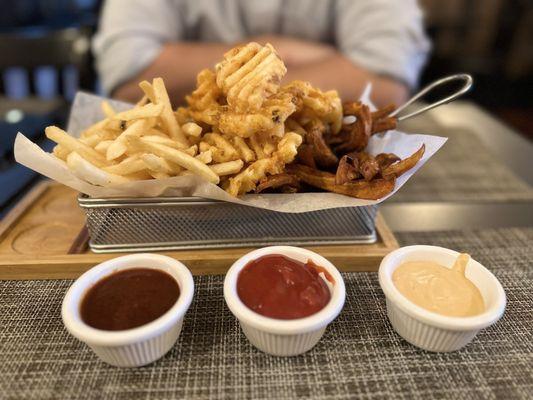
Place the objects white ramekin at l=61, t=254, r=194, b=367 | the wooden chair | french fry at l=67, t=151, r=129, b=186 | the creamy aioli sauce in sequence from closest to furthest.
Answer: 1. white ramekin at l=61, t=254, r=194, b=367
2. the creamy aioli sauce
3. french fry at l=67, t=151, r=129, b=186
4. the wooden chair

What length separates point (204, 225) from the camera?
1375mm

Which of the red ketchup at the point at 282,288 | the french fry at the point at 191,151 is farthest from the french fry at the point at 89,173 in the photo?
the red ketchup at the point at 282,288

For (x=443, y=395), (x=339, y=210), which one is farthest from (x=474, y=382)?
(x=339, y=210)

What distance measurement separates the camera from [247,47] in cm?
132

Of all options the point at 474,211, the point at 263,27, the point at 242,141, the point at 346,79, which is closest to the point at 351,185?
the point at 242,141

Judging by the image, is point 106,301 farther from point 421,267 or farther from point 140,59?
point 140,59

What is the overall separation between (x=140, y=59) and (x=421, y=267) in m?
2.42

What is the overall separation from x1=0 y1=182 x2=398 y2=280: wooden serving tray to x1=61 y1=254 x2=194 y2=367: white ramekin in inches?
8.7

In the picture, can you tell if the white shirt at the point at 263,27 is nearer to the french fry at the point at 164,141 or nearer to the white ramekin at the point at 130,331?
the french fry at the point at 164,141

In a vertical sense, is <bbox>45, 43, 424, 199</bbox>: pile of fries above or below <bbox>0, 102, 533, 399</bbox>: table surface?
above

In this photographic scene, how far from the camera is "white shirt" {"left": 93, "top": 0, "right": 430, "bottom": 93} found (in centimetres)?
283

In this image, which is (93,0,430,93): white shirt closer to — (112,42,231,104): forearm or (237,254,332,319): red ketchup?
(112,42,231,104): forearm

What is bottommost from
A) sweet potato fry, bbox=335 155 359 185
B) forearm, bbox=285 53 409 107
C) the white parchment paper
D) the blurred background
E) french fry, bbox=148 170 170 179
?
the blurred background

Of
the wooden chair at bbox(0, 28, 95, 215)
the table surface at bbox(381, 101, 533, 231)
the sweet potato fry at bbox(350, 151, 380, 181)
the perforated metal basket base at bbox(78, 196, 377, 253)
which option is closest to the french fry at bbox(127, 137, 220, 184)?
the perforated metal basket base at bbox(78, 196, 377, 253)
